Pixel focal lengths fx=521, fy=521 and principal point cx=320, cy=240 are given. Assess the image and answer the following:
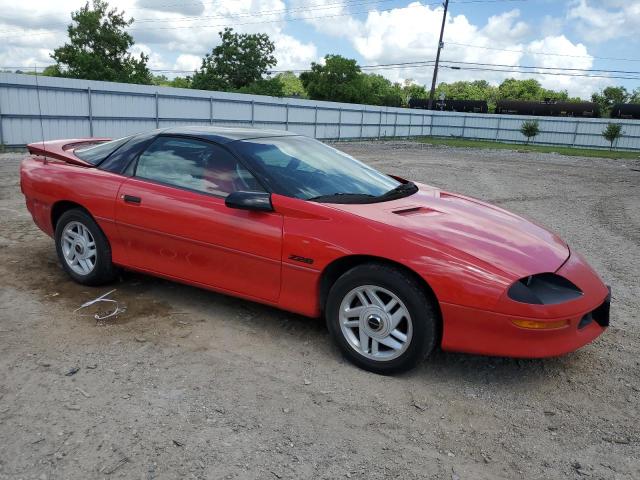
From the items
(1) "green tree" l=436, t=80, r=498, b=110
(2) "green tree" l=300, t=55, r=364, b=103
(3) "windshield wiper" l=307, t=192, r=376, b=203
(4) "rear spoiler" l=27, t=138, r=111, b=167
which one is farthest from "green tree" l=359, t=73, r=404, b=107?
(3) "windshield wiper" l=307, t=192, r=376, b=203

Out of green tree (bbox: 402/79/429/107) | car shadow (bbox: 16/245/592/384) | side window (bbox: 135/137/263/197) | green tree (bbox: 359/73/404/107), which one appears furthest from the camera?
green tree (bbox: 402/79/429/107)

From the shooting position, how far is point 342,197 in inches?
139

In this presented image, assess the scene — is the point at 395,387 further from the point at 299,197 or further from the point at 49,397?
the point at 49,397

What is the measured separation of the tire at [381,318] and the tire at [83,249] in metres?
2.05

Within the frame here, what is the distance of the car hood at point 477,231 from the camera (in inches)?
117

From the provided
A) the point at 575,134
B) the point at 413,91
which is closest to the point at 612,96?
the point at 413,91

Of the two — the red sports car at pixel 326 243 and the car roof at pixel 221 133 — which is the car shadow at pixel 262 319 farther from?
the car roof at pixel 221 133

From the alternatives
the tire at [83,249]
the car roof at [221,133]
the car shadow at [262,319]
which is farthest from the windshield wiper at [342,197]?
the tire at [83,249]

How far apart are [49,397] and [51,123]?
16298 mm

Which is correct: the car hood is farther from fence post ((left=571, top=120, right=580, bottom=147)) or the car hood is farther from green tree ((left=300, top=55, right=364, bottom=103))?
green tree ((left=300, top=55, right=364, bottom=103))

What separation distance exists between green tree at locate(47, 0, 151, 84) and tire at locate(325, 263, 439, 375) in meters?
39.4

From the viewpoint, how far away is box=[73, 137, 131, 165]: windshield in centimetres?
431

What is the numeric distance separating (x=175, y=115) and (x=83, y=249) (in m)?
18.0

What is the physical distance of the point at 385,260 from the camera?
306 cm
